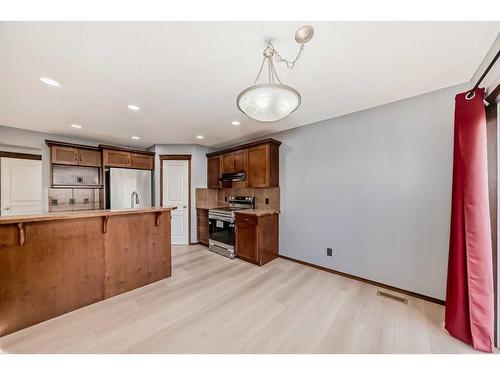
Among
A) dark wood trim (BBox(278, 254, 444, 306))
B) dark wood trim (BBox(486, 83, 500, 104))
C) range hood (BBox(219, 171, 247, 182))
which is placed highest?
dark wood trim (BBox(486, 83, 500, 104))

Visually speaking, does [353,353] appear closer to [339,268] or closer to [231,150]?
[339,268]

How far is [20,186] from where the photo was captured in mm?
3521

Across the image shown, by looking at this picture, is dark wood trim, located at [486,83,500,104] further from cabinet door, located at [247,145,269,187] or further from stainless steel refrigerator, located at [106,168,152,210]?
stainless steel refrigerator, located at [106,168,152,210]

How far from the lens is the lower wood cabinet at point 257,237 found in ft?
11.1

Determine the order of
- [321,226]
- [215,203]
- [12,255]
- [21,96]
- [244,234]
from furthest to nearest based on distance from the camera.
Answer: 1. [215,203]
2. [244,234]
3. [321,226]
4. [21,96]
5. [12,255]

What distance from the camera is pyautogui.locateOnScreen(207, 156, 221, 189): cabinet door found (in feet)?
15.5

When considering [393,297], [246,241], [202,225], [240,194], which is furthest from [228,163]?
[393,297]

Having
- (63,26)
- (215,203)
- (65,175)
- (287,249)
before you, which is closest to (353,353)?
(287,249)

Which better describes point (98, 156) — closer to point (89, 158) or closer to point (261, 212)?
point (89, 158)

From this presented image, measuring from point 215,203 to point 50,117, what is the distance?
132 inches

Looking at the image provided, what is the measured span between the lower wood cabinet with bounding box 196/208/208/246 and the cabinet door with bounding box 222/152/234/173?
1112 millimetres

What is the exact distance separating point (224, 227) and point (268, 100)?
→ 312 cm

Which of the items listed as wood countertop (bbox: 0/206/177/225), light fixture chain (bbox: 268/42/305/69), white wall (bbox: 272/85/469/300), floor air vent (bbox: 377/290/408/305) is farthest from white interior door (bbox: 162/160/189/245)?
floor air vent (bbox: 377/290/408/305)

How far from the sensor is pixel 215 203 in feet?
16.7
